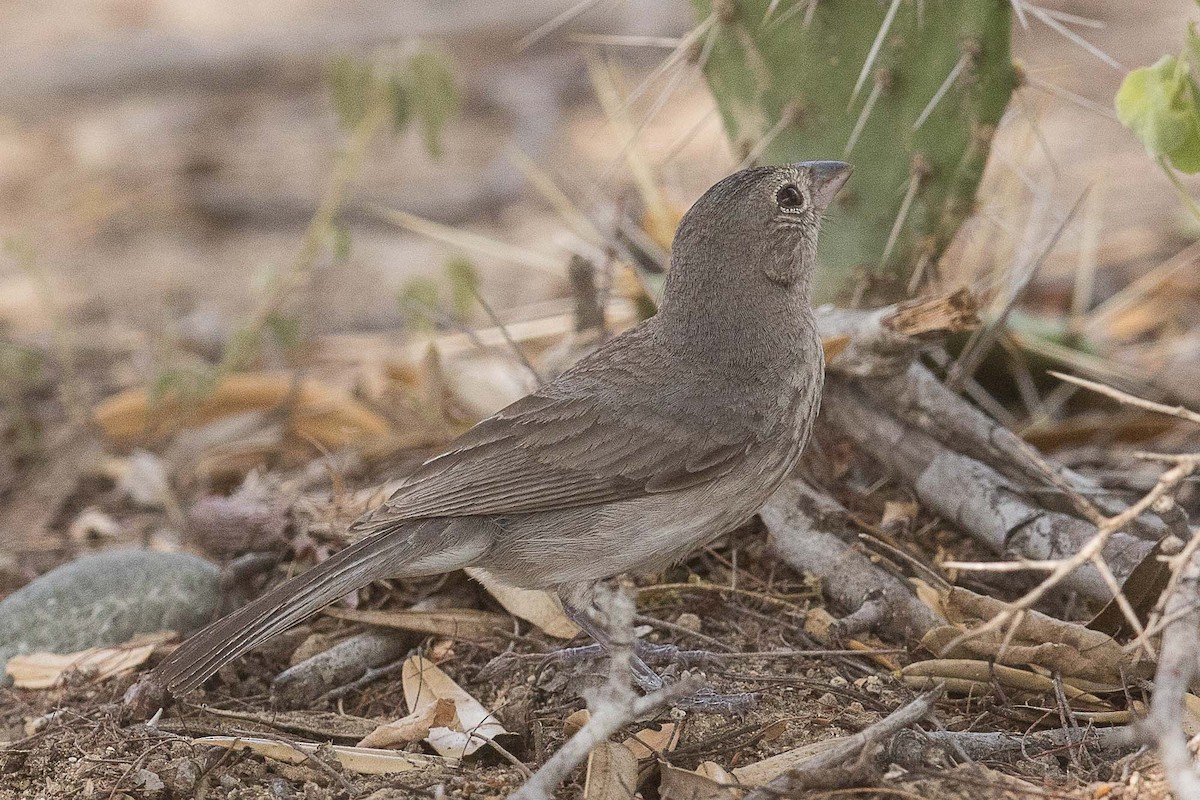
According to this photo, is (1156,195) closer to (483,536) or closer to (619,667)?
(483,536)

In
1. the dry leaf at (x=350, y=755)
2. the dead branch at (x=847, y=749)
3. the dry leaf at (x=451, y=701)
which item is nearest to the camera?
the dead branch at (x=847, y=749)

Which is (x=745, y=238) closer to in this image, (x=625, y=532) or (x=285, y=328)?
(x=625, y=532)

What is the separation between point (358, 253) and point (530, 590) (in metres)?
4.32

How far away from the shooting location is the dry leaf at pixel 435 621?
374cm

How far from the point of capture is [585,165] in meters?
8.30

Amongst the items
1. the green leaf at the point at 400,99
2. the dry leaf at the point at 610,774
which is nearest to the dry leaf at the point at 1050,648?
the dry leaf at the point at 610,774

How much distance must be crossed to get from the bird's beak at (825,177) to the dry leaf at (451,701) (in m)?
1.76

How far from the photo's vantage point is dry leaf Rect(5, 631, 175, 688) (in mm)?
3631

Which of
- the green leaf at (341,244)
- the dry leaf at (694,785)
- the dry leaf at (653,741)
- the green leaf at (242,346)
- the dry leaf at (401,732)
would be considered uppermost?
the green leaf at (341,244)

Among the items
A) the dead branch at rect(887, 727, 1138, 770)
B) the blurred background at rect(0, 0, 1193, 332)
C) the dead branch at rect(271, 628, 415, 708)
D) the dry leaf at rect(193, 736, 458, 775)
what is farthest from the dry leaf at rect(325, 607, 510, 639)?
the blurred background at rect(0, 0, 1193, 332)

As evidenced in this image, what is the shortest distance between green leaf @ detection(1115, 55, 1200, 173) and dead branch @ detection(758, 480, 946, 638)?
4.46 feet

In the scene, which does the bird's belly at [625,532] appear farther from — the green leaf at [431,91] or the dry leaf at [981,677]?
the green leaf at [431,91]

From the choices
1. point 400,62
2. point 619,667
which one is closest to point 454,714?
point 619,667

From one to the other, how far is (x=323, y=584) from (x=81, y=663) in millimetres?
909
